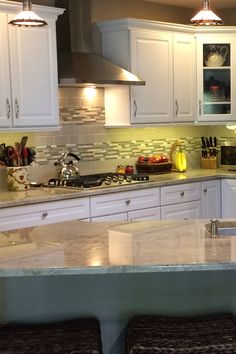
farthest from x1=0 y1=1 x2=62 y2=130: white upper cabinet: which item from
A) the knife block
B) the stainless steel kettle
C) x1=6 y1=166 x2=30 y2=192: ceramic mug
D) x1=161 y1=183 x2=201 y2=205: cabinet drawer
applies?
the knife block

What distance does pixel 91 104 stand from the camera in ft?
17.3

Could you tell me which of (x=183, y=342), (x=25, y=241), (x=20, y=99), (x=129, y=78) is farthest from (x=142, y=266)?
(x=129, y=78)

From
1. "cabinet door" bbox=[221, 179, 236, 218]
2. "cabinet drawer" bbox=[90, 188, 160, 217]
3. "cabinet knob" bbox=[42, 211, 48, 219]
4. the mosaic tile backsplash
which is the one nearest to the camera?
"cabinet knob" bbox=[42, 211, 48, 219]

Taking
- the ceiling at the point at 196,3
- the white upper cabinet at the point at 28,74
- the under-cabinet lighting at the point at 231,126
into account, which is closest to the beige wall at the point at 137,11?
the ceiling at the point at 196,3

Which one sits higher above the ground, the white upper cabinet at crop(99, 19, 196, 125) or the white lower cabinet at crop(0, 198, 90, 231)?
the white upper cabinet at crop(99, 19, 196, 125)

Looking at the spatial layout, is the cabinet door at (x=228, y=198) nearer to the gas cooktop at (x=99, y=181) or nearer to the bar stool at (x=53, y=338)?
the gas cooktop at (x=99, y=181)

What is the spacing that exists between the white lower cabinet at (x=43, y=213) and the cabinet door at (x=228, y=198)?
1699 millimetres

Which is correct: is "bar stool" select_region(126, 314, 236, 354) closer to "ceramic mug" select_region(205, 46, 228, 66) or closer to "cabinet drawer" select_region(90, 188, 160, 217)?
"cabinet drawer" select_region(90, 188, 160, 217)

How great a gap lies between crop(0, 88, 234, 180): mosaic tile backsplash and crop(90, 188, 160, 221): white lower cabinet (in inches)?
29.2

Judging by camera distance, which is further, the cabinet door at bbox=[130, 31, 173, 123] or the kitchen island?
the cabinet door at bbox=[130, 31, 173, 123]

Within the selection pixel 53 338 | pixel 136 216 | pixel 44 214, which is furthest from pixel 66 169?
pixel 53 338

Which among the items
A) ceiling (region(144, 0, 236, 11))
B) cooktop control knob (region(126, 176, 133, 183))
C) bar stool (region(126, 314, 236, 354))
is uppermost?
ceiling (region(144, 0, 236, 11))

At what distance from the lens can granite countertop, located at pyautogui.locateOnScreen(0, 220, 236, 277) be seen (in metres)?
1.96

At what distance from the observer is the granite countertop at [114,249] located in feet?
6.45
